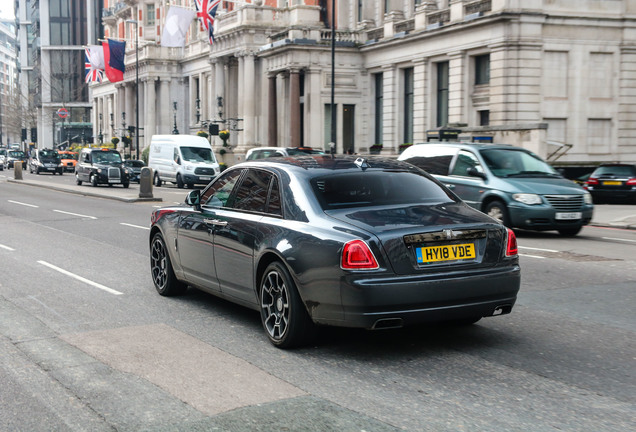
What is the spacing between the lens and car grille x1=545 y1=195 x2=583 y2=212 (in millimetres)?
15141

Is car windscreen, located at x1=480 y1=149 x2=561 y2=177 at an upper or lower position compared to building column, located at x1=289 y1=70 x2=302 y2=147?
lower

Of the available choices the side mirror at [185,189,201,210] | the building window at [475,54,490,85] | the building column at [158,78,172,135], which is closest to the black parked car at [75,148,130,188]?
the building window at [475,54,490,85]

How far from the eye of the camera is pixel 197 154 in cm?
4044

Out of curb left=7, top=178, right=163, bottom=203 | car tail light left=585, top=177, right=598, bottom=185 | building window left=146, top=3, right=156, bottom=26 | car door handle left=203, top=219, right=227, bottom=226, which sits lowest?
curb left=7, top=178, right=163, bottom=203

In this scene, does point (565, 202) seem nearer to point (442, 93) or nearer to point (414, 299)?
point (414, 299)

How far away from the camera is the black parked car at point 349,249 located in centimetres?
596

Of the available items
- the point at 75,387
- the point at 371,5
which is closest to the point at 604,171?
the point at 75,387

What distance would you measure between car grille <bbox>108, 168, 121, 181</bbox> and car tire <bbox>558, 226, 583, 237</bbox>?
26.6 m

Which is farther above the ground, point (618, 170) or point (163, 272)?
point (618, 170)

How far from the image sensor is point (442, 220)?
635 centimetres

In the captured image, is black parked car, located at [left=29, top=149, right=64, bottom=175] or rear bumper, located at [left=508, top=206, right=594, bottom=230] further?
black parked car, located at [left=29, top=149, right=64, bottom=175]

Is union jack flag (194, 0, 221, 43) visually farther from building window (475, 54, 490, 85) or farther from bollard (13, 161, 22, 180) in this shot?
building window (475, 54, 490, 85)

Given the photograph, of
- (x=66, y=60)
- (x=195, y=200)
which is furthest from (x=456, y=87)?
(x=66, y=60)

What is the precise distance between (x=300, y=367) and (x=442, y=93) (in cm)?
3888
